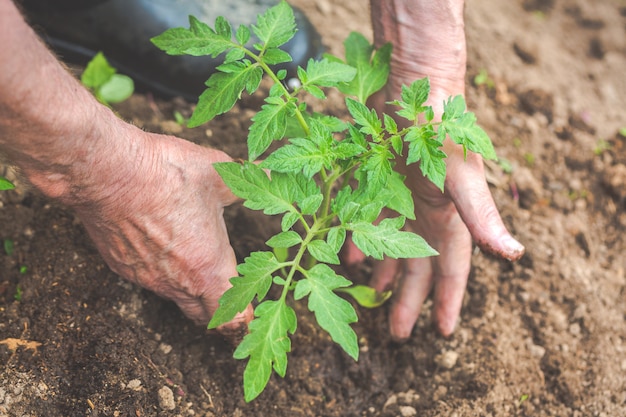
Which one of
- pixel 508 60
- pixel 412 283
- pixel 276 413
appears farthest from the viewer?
pixel 508 60

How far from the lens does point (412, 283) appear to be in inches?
88.3

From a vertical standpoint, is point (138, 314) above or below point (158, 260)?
below

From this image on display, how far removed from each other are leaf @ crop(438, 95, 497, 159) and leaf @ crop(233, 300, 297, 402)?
610 millimetres

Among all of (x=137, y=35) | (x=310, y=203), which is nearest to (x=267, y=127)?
(x=310, y=203)

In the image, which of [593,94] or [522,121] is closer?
[522,121]

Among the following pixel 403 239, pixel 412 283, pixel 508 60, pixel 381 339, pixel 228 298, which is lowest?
pixel 381 339

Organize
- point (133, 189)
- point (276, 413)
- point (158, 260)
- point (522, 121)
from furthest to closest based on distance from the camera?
point (522, 121)
point (276, 413)
point (158, 260)
point (133, 189)

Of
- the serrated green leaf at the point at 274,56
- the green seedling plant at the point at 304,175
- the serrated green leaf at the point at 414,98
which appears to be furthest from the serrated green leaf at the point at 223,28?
the serrated green leaf at the point at 414,98

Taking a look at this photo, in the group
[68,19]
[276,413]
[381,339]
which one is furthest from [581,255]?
[68,19]

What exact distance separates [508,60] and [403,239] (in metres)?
2.22

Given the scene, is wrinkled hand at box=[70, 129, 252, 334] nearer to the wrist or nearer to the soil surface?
the soil surface

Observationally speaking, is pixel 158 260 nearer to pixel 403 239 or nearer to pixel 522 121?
pixel 403 239

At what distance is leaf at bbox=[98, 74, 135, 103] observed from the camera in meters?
2.42

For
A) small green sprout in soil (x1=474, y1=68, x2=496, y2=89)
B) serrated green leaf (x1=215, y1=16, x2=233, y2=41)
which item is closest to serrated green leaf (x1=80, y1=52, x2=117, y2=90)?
serrated green leaf (x1=215, y1=16, x2=233, y2=41)
